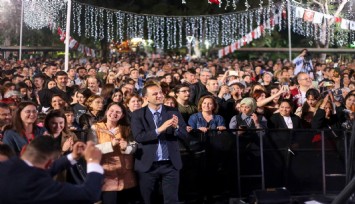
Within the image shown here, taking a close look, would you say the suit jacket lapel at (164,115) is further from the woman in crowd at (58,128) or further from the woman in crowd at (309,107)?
the woman in crowd at (309,107)

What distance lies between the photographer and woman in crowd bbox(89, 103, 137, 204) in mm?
9695

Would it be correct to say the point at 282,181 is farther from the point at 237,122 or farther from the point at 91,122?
the point at 91,122

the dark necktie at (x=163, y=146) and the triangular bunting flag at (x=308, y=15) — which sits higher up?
the triangular bunting flag at (x=308, y=15)

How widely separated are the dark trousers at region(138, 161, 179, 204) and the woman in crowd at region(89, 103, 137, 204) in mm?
243

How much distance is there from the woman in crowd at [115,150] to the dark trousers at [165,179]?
0.24 meters

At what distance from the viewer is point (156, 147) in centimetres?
989

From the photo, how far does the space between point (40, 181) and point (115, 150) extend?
4224mm

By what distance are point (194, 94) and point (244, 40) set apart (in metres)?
20.7

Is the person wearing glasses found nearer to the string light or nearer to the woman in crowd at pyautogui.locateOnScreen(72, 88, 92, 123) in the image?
the woman in crowd at pyautogui.locateOnScreen(72, 88, 92, 123)

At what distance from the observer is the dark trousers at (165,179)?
32.3 ft

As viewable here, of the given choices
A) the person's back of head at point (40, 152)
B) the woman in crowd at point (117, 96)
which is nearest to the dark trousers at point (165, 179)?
the woman in crowd at point (117, 96)

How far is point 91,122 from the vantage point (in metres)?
11.1

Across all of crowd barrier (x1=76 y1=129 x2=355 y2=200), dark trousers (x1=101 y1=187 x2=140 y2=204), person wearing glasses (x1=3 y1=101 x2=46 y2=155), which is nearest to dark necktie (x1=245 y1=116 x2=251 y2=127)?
crowd barrier (x1=76 y1=129 x2=355 y2=200)

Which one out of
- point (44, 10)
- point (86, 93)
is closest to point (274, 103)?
point (86, 93)
